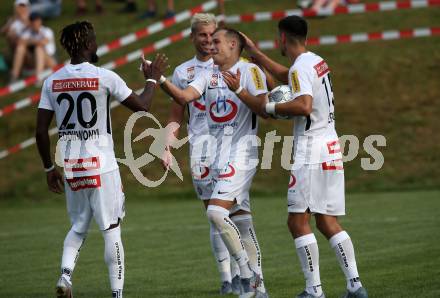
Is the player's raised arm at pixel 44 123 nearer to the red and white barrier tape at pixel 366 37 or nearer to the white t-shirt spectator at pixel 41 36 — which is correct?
the white t-shirt spectator at pixel 41 36

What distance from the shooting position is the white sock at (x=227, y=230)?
973 cm

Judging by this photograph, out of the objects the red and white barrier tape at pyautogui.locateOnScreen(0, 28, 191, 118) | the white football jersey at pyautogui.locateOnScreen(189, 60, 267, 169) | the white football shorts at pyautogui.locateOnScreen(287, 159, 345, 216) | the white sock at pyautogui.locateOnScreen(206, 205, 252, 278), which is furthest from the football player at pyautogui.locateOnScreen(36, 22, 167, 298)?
the red and white barrier tape at pyautogui.locateOnScreen(0, 28, 191, 118)

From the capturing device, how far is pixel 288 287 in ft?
33.7

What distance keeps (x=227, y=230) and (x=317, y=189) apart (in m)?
1.07

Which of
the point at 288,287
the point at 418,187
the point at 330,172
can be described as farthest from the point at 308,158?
the point at 418,187

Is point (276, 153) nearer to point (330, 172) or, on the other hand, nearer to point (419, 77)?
point (419, 77)

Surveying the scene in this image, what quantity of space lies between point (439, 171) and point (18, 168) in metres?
8.73

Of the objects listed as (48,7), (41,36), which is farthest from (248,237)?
(48,7)

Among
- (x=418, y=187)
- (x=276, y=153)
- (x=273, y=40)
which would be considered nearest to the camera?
(x=418, y=187)

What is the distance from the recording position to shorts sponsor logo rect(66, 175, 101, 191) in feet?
29.9

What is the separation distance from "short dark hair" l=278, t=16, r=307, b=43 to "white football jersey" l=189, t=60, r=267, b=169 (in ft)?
2.92

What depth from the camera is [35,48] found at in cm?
2339

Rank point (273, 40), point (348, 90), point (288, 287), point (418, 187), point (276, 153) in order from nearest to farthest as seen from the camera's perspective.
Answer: point (288, 287), point (418, 187), point (276, 153), point (348, 90), point (273, 40)

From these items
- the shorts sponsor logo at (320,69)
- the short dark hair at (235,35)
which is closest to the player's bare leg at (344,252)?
the shorts sponsor logo at (320,69)
